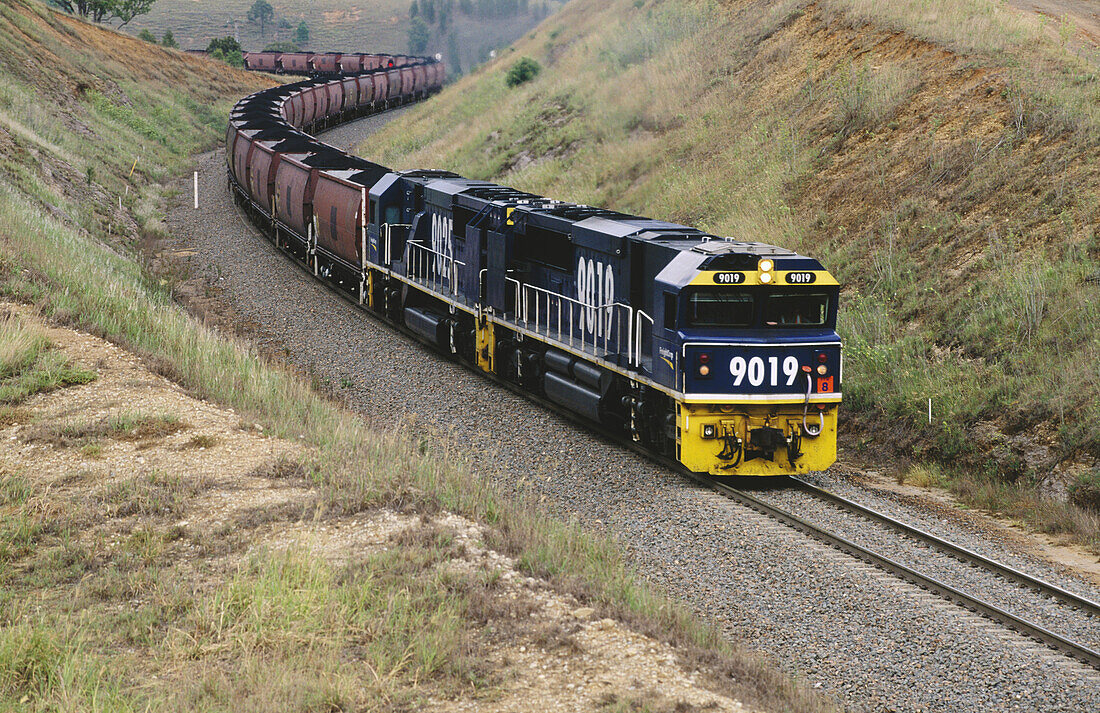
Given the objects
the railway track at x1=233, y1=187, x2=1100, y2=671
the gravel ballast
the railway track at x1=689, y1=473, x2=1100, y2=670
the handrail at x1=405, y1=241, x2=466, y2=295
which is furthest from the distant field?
the railway track at x1=689, y1=473, x2=1100, y2=670

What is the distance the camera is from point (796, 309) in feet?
45.3

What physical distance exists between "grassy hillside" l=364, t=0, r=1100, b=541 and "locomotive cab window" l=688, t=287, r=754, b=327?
3.73 meters

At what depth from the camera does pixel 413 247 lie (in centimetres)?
2311

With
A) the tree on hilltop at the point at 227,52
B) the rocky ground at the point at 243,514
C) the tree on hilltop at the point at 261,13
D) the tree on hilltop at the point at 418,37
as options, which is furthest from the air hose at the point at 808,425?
the tree on hilltop at the point at 261,13

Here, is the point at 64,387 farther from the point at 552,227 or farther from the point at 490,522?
the point at 552,227

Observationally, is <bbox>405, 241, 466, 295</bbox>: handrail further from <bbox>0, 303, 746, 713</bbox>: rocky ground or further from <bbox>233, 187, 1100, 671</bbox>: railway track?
<bbox>0, 303, 746, 713</bbox>: rocky ground

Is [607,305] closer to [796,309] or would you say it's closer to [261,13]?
[796,309]

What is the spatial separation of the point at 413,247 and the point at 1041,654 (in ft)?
54.4

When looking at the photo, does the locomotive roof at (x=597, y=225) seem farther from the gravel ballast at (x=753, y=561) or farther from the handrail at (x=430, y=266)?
the gravel ballast at (x=753, y=561)

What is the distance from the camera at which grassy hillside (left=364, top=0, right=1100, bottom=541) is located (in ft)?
49.1

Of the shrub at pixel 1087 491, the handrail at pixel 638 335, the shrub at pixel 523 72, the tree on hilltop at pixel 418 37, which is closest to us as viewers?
the shrub at pixel 1087 491

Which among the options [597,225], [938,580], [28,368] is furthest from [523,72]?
[938,580]

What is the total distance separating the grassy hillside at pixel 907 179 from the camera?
1498 cm

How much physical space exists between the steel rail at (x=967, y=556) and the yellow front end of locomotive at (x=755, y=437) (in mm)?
465
